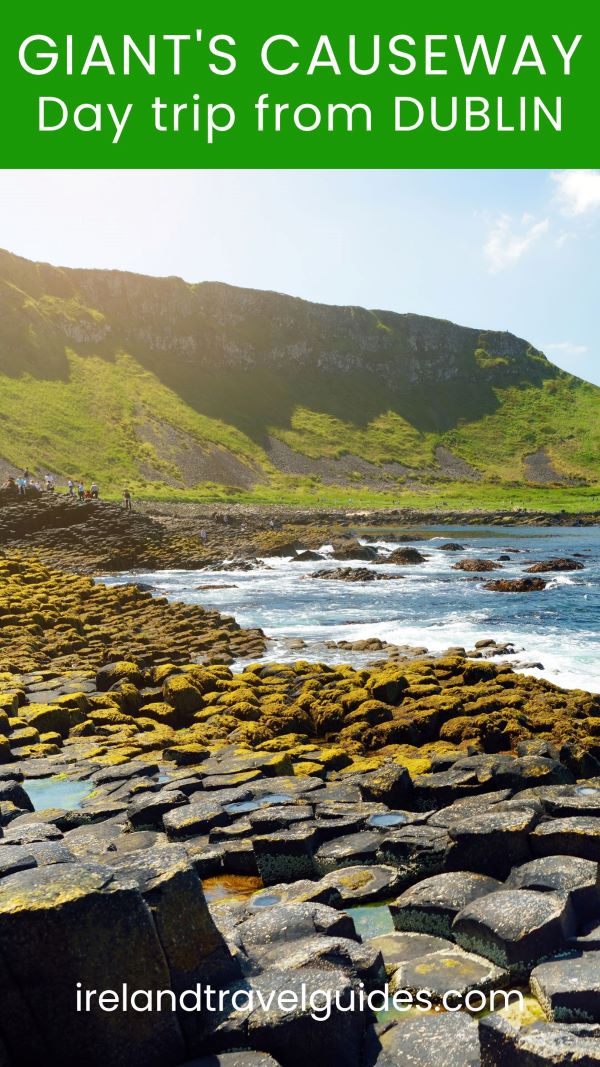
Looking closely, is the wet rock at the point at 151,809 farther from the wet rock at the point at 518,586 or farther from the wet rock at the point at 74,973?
the wet rock at the point at 518,586

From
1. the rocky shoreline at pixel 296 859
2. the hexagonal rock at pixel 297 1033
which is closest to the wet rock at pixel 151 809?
the rocky shoreline at pixel 296 859

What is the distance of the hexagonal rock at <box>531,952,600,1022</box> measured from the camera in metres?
5.36

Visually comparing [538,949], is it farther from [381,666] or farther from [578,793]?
[381,666]

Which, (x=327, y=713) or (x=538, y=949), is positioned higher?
(x=538, y=949)

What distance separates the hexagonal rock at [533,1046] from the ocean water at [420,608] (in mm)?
17675

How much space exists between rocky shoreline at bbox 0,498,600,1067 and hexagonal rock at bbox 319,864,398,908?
3cm

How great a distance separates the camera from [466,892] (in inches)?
293

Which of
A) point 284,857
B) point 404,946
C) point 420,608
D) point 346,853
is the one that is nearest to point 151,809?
point 284,857

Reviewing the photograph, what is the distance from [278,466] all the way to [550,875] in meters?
169

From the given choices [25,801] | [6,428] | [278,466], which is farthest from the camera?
[278,466]

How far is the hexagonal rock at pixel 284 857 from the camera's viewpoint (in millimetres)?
9219

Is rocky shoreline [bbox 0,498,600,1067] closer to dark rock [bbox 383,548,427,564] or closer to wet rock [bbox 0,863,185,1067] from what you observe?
wet rock [bbox 0,863,185,1067]

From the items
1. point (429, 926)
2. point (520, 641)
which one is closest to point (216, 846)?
point (429, 926)

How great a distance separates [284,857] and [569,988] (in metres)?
4.37
